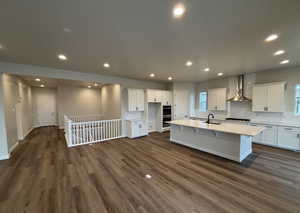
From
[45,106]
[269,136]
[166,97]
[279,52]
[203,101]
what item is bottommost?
[269,136]

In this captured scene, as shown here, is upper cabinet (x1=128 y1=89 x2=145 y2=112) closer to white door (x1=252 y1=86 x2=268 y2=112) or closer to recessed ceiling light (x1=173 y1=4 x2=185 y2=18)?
recessed ceiling light (x1=173 y1=4 x2=185 y2=18)

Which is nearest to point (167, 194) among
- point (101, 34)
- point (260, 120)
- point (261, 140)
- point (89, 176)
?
point (89, 176)

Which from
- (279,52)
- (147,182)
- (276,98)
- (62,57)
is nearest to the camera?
(147,182)

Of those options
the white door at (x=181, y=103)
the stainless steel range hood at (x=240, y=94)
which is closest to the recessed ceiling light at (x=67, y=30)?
the white door at (x=181, y=103)

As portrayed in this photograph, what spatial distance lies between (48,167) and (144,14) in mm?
3906

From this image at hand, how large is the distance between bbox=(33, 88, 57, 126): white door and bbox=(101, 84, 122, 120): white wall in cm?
379

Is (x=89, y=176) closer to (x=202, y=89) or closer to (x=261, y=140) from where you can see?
(x=261, y=140)

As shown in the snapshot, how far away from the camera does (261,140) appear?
179 inches

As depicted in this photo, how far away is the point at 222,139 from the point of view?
3.53 m

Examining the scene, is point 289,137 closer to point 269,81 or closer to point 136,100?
point 269,81

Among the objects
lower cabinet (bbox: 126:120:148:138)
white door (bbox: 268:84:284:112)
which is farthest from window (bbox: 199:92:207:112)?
Result: lower cabinet (bbox: 126:120:148:138)

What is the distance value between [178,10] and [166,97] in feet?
16.8

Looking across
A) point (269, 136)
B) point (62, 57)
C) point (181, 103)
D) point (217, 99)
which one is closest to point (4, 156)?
point (62, 57)

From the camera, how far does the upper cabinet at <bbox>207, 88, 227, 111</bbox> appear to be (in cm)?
572
